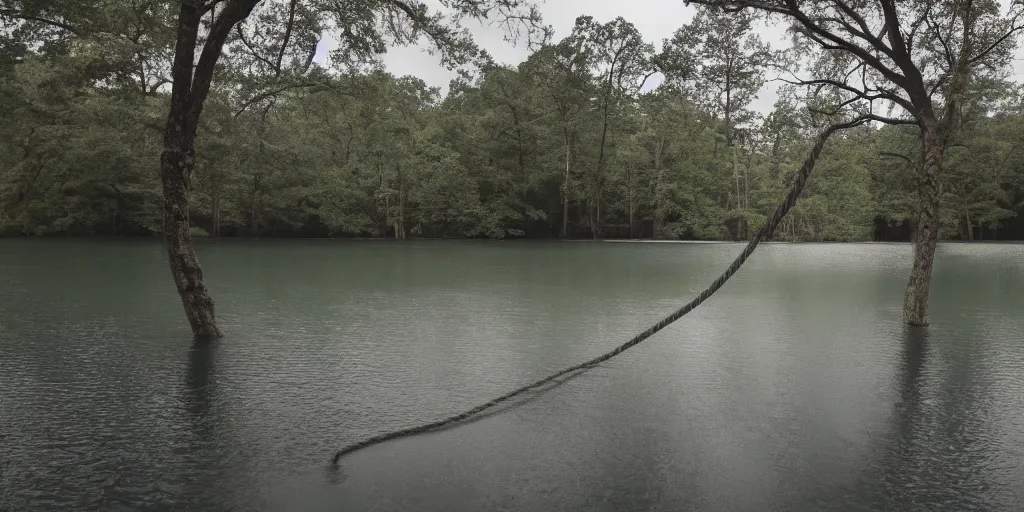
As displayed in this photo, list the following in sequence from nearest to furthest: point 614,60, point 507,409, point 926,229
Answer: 1. point 507,409
2. point 926,229
3. point 614,60

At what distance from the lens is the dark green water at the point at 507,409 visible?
435 cm

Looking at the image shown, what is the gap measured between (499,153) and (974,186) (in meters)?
38.9

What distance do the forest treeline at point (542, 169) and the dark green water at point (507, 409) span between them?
1315 inches

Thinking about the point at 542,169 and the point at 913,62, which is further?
the point at 542,169

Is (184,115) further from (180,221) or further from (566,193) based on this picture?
(566,193)

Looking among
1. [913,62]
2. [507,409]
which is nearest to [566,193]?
[913,62]

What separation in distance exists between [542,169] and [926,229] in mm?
41107

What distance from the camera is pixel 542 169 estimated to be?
51.3 metres

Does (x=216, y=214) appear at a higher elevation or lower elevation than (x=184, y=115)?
lower

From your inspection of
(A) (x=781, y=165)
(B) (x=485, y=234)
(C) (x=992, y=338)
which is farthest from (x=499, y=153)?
(C) (x=992, y=338)

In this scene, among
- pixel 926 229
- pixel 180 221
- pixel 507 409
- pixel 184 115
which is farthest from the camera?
pixel 926 229

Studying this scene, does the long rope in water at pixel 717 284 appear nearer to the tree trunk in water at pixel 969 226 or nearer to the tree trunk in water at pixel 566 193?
the tree trunk in water at pixel 566 193

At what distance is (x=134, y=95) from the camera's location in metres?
34.8

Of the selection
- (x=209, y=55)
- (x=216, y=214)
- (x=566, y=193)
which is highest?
(x=566, y=193)
